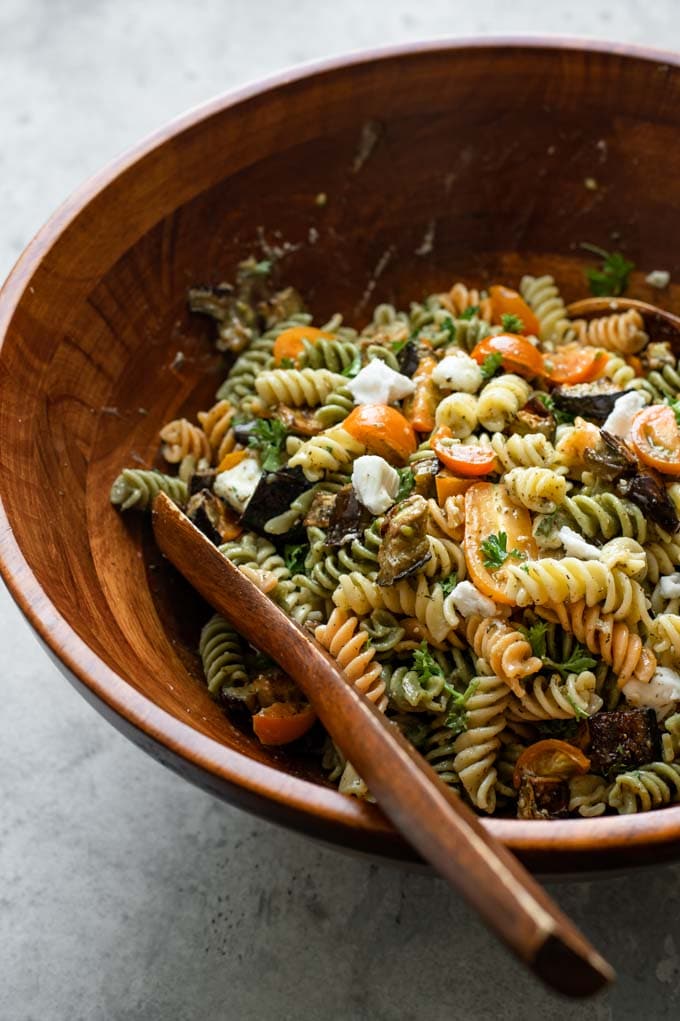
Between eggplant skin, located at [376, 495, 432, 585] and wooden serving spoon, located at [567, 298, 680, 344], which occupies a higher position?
wooden serving spoon, located at [567, 298, 680, 344]

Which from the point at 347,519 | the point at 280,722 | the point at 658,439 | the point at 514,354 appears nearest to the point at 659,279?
the point at 514,354

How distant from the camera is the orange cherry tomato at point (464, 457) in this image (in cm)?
299

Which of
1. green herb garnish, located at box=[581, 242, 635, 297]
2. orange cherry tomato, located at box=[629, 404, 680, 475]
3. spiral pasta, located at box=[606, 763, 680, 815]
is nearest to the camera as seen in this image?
spiral pasta, located at box=[606, 763, 680, 815]

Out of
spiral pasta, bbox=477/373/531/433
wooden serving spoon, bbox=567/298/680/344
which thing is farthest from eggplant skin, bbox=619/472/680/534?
wooden serving spoon, bbox=567/298/680/344

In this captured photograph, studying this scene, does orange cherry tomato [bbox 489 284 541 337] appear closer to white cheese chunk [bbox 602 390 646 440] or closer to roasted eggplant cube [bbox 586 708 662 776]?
white cheese chunk [bbox 602 390 646 440]

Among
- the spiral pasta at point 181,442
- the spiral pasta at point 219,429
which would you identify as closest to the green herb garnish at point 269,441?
the spiral pasta at point 219,429

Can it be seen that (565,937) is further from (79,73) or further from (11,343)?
(79,73)

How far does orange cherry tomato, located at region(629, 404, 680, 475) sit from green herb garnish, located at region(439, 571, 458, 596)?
2.03 feet

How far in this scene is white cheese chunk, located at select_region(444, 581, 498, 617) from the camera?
9.18 ft

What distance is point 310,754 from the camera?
2.97m

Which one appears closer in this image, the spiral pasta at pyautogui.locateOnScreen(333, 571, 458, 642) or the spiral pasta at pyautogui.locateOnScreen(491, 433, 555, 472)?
the spiral pasta at pyautogui.locateOnScreen(333, 571, 458, 642)

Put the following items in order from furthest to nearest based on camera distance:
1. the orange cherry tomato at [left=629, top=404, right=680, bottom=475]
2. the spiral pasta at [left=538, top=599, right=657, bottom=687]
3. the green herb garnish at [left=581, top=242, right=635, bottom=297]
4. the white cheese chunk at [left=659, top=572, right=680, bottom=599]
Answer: the green herb garnish at [left=581, top=242, right=635, bottom=297], the orange cherry tomato at [left=629, top=404, right=680, bottom=475], the white cheese chunk at [left=659, top=572, right=680, bottom=599], the spiral pasta at [left=538, top=599, right=657, bottom=687]

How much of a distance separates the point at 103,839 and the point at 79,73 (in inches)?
145

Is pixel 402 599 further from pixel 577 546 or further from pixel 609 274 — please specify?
pixel 609 274
